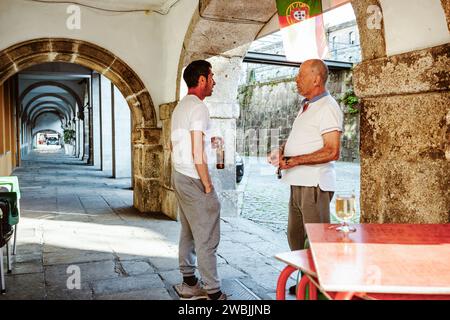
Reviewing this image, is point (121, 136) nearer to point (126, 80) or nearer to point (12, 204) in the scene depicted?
point (126, 80)

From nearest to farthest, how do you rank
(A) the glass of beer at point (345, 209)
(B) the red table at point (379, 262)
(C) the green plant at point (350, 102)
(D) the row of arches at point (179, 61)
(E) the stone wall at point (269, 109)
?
1. (B) the red table at point (379, 262)
2. (A) the glass of beer at point (345, 209)
3. (D) the row of arches at point (179, 61)
4. (C) the green plant at point (350, 102)
5. (E) the stone wall at point (269, 109)

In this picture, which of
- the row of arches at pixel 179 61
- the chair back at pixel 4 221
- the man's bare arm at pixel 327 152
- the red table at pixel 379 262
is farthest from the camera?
the row of arches at pixel 179 61

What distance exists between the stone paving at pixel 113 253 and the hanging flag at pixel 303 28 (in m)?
1.84

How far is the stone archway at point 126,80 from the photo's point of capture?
5.35m

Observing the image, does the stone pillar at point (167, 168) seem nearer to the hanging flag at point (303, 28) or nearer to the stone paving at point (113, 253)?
the stone paving at point (113, 253)

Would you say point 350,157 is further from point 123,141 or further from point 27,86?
point 27,86

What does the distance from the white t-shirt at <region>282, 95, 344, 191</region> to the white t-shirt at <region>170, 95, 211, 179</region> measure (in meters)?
0.53

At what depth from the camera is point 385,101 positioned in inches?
92.4

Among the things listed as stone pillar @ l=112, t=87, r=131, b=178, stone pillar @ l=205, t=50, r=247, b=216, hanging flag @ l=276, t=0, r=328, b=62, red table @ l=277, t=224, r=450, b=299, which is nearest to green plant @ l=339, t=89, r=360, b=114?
stone pillar @ l=112, t=87, r=131, b=178

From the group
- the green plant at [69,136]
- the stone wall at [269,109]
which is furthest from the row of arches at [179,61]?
the green plant at [69,136]

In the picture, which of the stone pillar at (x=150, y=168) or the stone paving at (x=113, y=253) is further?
the stone pillar at (x=150, y=168)

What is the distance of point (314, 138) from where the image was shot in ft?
8.24

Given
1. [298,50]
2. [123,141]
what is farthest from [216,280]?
[123,141]

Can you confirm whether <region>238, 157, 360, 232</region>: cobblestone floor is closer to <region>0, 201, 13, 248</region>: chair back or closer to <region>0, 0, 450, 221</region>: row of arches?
<region>0, 0, 450, 221</region>: row of arches
